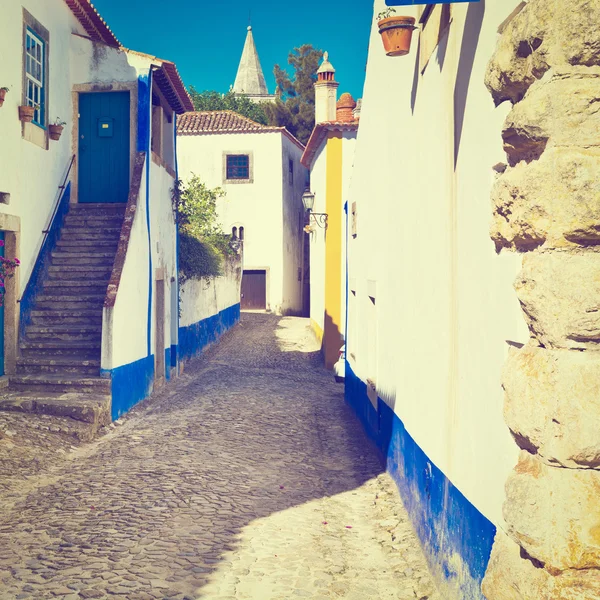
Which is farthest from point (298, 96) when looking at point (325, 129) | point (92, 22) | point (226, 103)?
point (92, 22)

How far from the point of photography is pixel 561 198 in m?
2.65

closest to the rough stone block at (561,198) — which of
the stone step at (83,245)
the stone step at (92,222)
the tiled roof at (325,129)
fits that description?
the stone step at (83,245)

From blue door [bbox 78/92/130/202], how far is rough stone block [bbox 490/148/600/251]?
37.5 feet

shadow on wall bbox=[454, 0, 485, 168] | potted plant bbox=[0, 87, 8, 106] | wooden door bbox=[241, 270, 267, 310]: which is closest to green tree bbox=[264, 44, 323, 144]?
wooden door bbox=[241, 270, 267, 310]

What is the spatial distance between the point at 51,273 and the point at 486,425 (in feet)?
31.5

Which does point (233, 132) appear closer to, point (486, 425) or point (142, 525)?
point (142, 525)

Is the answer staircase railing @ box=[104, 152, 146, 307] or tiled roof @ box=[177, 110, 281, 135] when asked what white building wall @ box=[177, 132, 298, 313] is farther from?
staircase railing @ box=[104, 152, 146, 307]

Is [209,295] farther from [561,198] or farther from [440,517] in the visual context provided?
[561,198]

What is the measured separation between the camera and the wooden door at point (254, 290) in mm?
29969

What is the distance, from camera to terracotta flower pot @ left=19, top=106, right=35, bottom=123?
33.7 feet

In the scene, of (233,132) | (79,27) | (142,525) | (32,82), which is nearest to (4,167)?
(32,82)

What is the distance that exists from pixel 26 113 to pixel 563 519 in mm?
9851

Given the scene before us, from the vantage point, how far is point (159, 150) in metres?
14.6

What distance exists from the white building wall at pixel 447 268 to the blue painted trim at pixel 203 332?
8.59 metres
